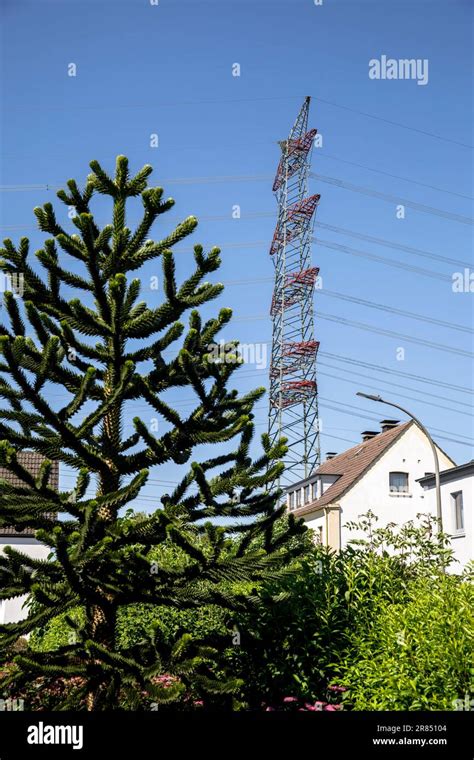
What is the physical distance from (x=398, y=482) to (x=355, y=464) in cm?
269

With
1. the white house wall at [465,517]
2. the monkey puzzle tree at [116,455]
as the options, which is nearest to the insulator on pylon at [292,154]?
the white house wall at [465,517]

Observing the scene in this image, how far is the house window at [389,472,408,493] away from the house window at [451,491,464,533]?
7688mm

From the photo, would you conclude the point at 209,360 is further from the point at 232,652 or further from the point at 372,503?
the point at 372,503

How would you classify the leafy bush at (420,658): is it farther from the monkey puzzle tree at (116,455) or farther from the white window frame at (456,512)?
the white window frame at (456,512)

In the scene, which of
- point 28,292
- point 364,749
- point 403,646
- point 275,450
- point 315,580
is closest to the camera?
point 364,749

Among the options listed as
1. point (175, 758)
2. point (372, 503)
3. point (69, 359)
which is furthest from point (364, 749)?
point (372, 503)

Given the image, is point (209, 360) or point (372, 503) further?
point (372, 503)

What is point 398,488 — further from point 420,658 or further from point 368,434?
point 420,658

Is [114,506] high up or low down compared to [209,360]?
down

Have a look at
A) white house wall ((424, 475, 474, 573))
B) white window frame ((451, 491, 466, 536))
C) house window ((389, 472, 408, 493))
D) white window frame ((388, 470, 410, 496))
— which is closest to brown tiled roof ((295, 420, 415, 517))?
white window frame ((388, 470, 410, 496))

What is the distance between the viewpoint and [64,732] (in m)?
6.82

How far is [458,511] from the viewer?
27375 mm

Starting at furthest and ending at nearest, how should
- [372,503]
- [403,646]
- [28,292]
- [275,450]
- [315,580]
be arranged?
[372,503], [315,580], [28,292], [275,450], [403,646]

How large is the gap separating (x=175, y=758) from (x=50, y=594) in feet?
6.17
